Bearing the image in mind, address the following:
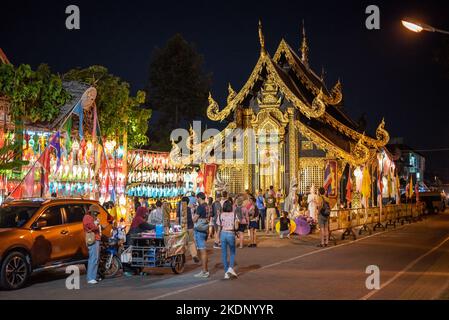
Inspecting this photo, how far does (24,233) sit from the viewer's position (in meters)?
11.2

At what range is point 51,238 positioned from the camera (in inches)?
462

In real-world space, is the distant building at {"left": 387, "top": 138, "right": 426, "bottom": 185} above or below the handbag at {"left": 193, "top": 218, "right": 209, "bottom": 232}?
above

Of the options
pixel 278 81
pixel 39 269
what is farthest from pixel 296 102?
pixel 39 269

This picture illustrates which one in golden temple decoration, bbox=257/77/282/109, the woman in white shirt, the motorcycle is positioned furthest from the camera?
golden temple decoration, bbox=257/77/282/109

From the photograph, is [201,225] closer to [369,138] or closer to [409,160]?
[369,138]

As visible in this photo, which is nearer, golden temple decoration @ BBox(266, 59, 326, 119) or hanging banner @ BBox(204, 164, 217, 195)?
golden temple decoration @ BBox(266, 59, 326, 119)

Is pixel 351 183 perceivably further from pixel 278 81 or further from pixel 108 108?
pixel 108 108

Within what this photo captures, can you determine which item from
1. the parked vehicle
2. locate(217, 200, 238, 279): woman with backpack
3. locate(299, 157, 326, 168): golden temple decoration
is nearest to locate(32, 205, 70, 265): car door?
locate(217, 200, 238, 279): woman with backpack

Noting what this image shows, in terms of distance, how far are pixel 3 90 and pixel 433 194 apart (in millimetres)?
39381

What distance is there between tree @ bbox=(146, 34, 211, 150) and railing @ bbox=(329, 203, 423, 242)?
24.8 m

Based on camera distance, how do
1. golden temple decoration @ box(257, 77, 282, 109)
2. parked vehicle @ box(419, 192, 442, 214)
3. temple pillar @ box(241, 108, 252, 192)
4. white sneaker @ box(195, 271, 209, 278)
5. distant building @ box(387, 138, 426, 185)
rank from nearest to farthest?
white sneaker @ box(195, 271, 209, 278) < golden temple decoration @ box(257, 77, 282, 109) < temple pillar @ box(241, 108, 252, 192) < parked vehicle @ box(419, 192, 442, 214) < distant building @ box(387, 138, 426, 185)

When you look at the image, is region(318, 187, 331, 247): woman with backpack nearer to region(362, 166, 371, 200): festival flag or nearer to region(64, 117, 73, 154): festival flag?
region(362, 166, 371, 200): festival flag

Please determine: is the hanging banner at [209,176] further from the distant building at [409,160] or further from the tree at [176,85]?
the distant building at [409,160]

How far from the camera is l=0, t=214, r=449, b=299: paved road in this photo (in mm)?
10000
